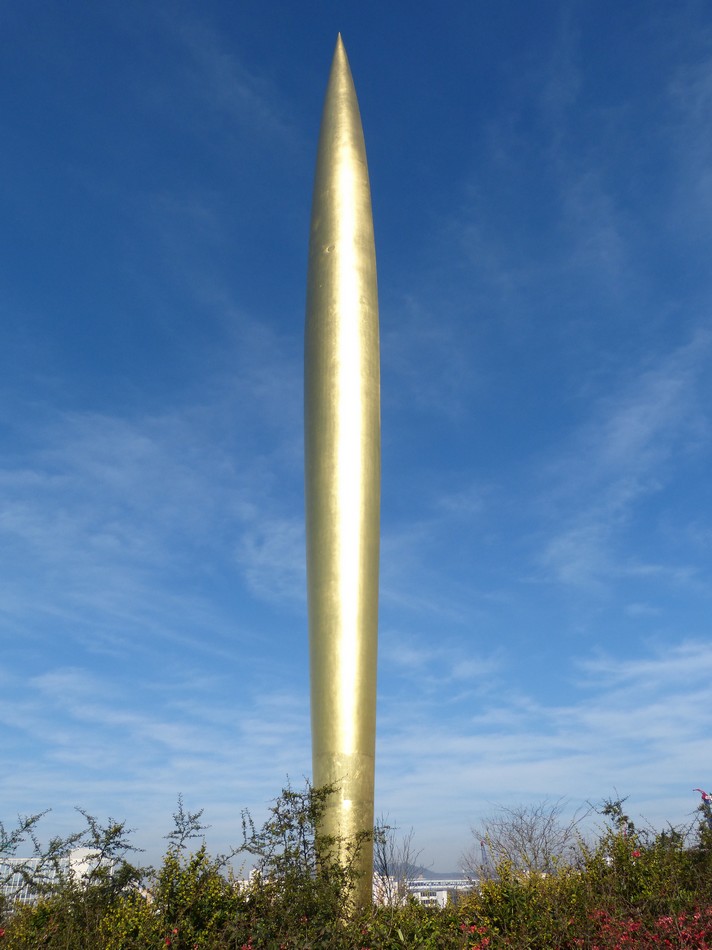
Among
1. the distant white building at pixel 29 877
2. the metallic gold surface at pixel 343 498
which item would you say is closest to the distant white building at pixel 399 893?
the metallic gold surface at pixel 343 498

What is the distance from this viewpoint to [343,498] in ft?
60.8

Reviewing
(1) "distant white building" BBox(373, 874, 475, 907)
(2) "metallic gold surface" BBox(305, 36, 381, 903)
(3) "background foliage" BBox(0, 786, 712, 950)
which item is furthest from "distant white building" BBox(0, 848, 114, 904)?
(1) "distant white building" BBox(373, 874, 475, 907)

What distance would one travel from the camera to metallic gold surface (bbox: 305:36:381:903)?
679 inches

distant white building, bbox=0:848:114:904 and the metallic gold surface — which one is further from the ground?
the metallic gold surface

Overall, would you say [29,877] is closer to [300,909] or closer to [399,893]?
[300,909]

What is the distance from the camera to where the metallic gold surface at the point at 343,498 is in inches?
679

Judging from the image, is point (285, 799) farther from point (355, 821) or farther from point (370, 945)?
point (370, 945)

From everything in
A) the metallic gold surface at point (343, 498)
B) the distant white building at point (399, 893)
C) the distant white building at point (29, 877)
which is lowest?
the distant white building at point (399, 893)

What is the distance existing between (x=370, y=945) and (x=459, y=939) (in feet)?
6.11

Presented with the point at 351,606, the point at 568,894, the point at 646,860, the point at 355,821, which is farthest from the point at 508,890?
the point at 351,606

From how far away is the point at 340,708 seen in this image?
1738cm

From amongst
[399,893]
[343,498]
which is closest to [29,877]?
[343,498]

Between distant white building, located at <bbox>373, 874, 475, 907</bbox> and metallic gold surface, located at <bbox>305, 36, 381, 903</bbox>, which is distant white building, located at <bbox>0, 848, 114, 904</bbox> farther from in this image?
distant white building, located at <bbox>373, 874, 475, 907</bbox>

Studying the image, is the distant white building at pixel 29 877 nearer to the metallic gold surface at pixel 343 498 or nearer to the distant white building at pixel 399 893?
the metallic gold surface at pixel 343 498
